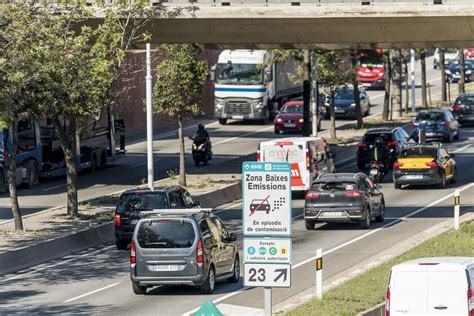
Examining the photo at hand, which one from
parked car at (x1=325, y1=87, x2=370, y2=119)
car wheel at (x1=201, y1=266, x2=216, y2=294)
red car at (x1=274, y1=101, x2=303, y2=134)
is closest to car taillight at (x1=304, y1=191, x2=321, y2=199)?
car wheel at (x1=201, y1=266, x2=216, y2=294)

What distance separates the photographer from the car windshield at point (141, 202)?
34.1 m

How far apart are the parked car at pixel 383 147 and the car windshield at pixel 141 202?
63.6 ft

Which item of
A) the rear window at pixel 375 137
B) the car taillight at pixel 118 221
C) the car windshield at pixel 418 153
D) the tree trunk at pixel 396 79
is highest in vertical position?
the tree trunk at pixel 396 79

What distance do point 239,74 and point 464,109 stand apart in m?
11.7

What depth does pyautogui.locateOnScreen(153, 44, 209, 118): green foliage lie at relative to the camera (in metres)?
46.8

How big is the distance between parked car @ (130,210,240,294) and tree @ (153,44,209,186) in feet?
63.3

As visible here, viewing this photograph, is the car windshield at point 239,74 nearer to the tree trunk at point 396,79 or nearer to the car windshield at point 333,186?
the tree trunk at point 396,79

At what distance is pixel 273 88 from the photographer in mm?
75188

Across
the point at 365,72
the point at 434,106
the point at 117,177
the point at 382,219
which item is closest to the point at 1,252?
the point at 382,219

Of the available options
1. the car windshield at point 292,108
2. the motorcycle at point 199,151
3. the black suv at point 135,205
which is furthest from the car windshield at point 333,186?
the car windshield at point 292,108

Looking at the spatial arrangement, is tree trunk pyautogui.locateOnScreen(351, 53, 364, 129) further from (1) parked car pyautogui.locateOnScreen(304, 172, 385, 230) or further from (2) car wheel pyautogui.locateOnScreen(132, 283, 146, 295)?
(2) car wheel pyautogui.locateOnScreen(132, 283, 146, 295)

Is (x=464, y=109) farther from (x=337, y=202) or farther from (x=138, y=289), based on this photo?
(x=138, y=289)

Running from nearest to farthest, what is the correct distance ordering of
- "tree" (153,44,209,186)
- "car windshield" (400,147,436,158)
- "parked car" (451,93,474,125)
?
1. "tree" (153,44,209,186)
2. "car windshield" (400,147,436,158)
3. "parked car" (451,93,474,125)

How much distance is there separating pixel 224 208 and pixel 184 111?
4840 mm
